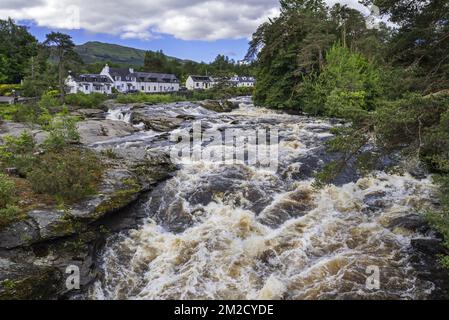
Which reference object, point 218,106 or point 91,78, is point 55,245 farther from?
point 91,78

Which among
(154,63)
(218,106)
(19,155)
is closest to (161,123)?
(19,155)

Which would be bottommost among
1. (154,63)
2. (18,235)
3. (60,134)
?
(18,235)

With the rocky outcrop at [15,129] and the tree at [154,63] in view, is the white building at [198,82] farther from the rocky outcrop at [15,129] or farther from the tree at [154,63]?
the rocky outcrop at [15,129]

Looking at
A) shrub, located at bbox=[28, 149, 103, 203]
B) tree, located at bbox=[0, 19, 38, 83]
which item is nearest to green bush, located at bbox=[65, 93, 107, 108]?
tree, located at bbox=[0, 19, 38, 83]

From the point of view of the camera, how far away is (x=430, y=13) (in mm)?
11492

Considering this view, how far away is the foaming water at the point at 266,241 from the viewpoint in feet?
26.7

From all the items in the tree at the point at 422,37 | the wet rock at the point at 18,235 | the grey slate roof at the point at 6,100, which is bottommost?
the wet rock at the point at 18,235

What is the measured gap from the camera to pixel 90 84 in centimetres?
7675

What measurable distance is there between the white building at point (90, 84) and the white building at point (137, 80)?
23.3 feet

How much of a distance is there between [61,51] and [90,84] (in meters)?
34.1

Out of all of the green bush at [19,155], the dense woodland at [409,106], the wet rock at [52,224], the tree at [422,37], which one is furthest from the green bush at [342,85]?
the wet rock at [52,224]

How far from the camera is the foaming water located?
8.14 metres

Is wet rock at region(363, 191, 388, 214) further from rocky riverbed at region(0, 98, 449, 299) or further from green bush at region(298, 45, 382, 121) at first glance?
green bush at region(298, 45, 382, 121)
